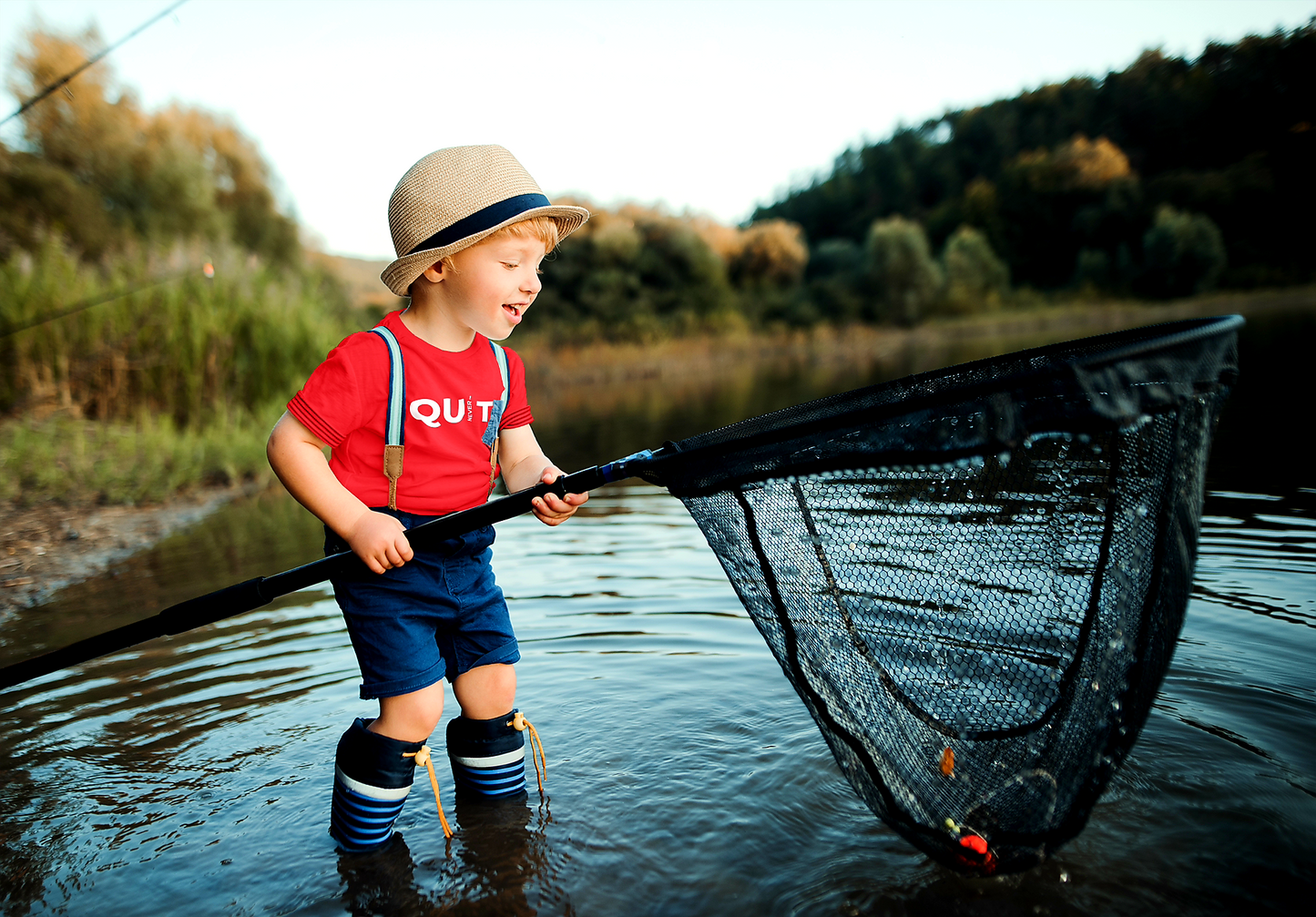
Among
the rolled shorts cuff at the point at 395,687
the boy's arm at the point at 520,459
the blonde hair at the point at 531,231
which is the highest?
the blonde hair at the point at 531,231

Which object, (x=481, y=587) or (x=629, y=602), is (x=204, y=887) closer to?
(x=481, y=587)

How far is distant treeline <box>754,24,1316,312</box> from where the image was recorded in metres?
42.1

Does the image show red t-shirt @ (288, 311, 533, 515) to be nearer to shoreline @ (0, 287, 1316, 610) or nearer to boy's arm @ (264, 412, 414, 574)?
boy's arm @ (264, 412, 414, 574)

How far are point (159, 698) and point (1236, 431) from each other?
25.6 feet

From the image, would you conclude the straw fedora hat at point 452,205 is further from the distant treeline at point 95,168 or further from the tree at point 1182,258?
the tree at point 1182,258

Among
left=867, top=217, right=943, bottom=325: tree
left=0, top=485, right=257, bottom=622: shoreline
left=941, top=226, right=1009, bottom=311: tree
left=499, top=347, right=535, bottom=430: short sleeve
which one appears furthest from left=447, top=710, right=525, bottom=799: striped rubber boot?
left=941, top=226, right=1009, bottom=311: tree

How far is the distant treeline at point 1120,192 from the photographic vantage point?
4212 cm

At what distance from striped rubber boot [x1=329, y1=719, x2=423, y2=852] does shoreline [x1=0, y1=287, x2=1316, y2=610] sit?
320 cm

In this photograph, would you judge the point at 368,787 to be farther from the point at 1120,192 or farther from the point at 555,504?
the point at 1120,192

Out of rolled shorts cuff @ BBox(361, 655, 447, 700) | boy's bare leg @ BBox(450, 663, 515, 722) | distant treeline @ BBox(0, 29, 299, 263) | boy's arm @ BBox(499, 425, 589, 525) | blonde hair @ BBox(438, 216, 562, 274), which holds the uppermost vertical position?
distant treeline @ BBox(0, 29, 299, 263)

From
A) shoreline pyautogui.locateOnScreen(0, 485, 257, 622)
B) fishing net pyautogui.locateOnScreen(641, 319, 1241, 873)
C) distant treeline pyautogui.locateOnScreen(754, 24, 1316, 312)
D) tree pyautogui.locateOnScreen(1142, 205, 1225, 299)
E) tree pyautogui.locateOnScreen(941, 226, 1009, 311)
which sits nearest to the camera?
fishing net pyautogui.locateOnScreen(641, 319, 1241, 873)

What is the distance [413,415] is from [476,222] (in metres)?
0.47

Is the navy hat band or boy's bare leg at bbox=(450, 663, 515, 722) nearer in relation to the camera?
the navy hat band

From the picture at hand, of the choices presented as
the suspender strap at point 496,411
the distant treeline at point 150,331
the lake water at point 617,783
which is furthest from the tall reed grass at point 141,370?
the suspender strap at point 496,411
